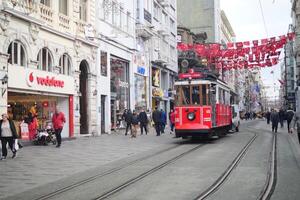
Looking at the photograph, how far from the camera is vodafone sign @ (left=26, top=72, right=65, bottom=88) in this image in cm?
2236

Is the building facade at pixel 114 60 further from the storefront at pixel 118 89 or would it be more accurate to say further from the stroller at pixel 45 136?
the stroller at pixel 45 136

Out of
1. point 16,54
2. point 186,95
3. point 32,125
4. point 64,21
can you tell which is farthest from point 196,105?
point 64,21

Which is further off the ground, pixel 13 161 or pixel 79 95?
pixel 79 95

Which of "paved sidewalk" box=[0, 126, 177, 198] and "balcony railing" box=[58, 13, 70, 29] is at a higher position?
"balcony railing" box=[58, 13, 70, 29]

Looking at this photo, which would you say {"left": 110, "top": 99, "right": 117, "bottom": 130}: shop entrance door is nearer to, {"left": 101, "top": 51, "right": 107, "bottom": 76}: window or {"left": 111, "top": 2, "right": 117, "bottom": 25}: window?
{"left": 101, "top": 51, "right": 107, "bottom": 76}: window

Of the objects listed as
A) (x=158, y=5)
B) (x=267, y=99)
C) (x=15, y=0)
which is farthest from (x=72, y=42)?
(x=267, y=99)

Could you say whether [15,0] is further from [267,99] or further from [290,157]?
[267,99]

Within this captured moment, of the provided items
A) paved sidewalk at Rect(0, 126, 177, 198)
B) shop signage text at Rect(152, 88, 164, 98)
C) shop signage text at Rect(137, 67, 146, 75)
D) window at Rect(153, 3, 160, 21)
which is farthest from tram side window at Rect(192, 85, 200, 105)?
window at Rect(153, 3, 160, 21)

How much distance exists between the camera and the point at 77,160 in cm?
1631

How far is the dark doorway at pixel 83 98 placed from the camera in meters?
29.8

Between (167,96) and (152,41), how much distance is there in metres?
8.16

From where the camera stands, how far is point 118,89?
3600cm

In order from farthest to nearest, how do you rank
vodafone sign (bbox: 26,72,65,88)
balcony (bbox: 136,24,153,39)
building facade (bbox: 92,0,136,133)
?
balcony (bbox: 136,24,153,39) < building facade (bbox: 92,0,136,133) < vodafone sign (bbox: 26,72,65,88)

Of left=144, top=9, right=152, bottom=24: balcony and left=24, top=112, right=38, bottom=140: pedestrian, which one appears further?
left=144, top=9, right=152, bottom=24: balcony
